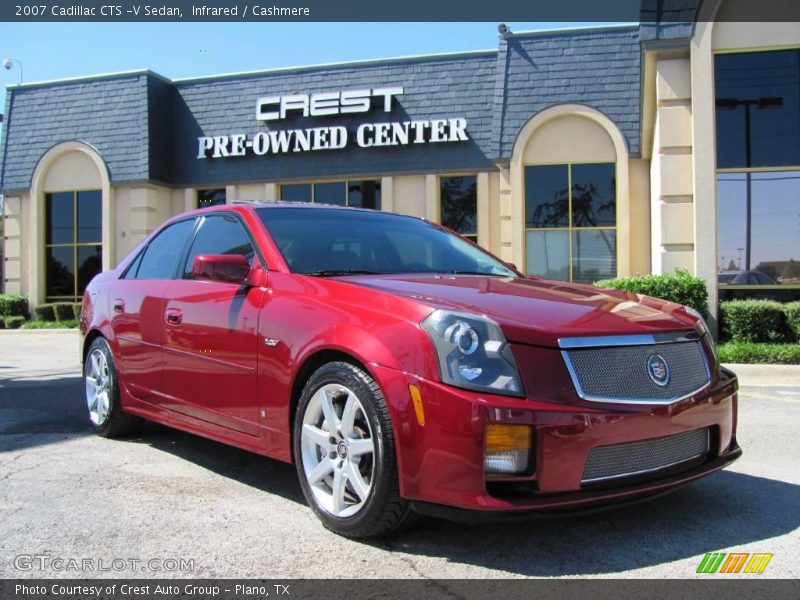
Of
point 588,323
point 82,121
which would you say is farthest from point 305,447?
point 82,121

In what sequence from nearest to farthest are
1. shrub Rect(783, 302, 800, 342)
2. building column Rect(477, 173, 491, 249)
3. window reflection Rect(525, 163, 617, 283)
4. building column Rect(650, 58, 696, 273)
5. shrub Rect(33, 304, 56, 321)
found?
shrub Rect(783, 302, 800, 342)
building column Rect(650, 58, 696, 273)
window reflection Rect(525, 163, 617, 283)
building column Rect(477, 173, 491, 249)
shrub Rect(33, 304, 56, 321)

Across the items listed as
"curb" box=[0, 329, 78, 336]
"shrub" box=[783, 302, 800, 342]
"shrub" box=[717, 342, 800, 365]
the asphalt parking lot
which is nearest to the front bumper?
the asphalt parking lot

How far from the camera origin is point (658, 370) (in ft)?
10.2

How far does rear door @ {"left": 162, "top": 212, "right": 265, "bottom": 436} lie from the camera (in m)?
3.78

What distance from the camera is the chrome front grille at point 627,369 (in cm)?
292

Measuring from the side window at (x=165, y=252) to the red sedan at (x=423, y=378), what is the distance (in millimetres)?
430

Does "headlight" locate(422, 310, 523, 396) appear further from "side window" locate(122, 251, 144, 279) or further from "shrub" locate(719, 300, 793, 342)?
"shrub" locate(719, 300, 793, 342)

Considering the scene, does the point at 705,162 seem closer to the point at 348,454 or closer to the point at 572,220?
the point at 572,220

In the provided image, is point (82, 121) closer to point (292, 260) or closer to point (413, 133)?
point (413, 133)

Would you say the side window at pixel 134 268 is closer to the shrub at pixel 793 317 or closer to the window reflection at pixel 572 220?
the shrub at pixel 793 317

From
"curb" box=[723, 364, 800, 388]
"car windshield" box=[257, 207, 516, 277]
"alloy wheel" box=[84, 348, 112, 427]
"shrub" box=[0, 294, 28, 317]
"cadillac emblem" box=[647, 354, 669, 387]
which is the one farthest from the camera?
"shrub" box=[0, 294, 28, 317]

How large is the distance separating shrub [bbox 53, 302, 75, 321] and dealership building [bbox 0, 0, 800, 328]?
722 millimetres

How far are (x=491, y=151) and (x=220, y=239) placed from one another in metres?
12.4

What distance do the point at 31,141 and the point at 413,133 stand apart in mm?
11075
